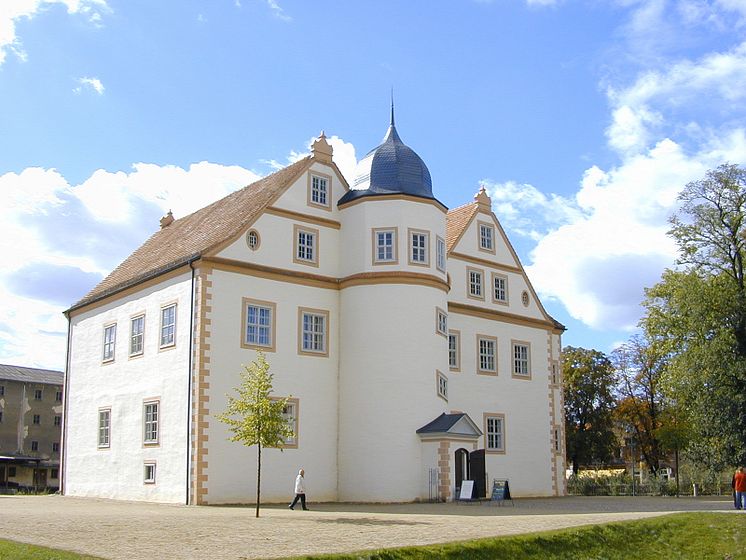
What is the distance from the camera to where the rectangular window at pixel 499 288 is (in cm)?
4309

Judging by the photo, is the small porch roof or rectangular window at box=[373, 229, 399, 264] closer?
the small porch roof

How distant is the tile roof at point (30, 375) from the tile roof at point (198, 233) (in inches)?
1680

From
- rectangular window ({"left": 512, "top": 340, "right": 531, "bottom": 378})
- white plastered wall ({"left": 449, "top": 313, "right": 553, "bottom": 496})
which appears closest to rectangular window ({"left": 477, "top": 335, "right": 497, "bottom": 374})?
white plastered wall ({"left": 449, "top": 313, "right": 553, "bottom": 496})

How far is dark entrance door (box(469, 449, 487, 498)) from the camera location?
116ft

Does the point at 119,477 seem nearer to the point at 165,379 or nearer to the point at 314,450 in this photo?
the point at 165,379

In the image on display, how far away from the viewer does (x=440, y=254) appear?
1449 inches

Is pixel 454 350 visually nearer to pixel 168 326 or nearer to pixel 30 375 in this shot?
pixel 168 326

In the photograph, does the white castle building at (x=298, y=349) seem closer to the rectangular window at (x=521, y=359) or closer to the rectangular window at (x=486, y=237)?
the rectangular window at (x=486, y=237)

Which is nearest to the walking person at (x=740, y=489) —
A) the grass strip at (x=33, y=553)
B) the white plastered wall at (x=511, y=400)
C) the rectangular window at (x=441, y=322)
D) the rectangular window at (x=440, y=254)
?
the rectangular window at (x=441, y=322)

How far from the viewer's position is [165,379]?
109ft

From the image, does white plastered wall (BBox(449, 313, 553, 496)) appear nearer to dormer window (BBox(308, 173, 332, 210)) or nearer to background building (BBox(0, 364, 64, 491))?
dormer window (BBox(308, 173, 332, 210))

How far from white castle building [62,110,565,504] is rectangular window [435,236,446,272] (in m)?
0.09

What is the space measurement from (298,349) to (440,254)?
7179 mm

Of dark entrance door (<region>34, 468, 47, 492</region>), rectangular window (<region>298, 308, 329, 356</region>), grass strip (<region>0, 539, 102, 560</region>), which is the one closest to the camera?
grass strip (<region>0, 539, 102, 560</region>)
